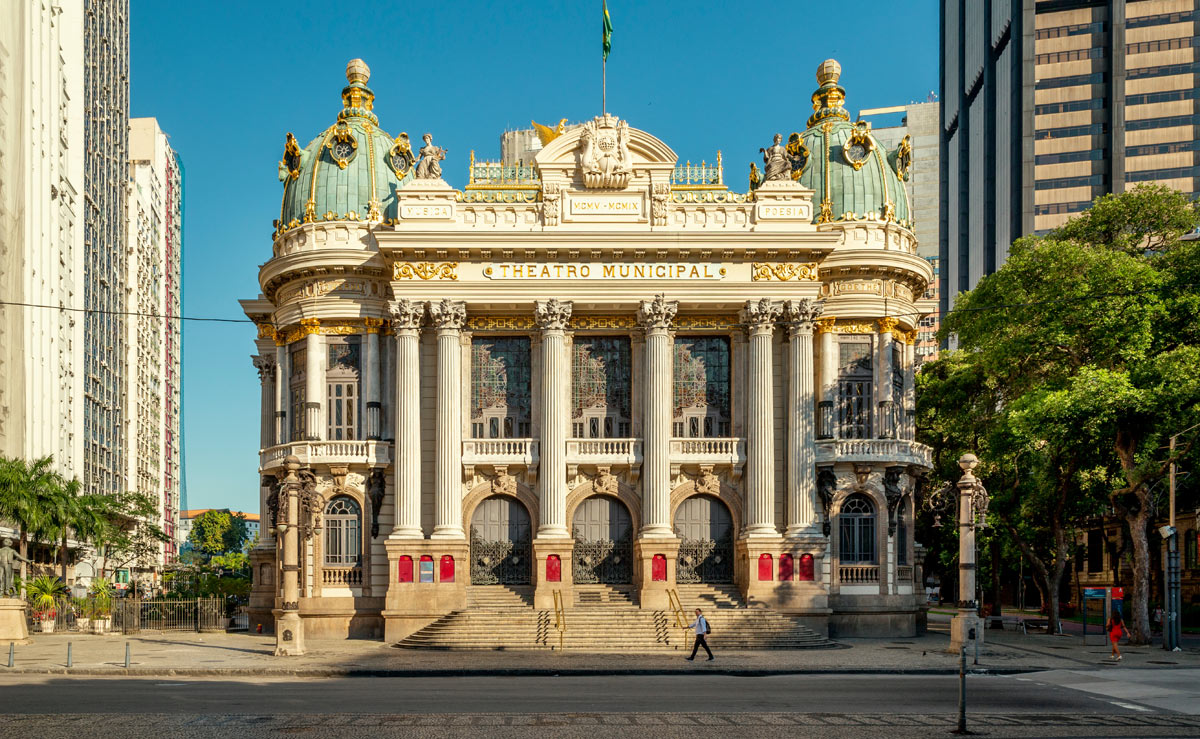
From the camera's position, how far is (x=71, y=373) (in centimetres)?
9262

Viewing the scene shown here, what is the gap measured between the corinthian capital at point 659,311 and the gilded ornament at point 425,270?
7939 mm

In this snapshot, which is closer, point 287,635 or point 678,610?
point 287,635

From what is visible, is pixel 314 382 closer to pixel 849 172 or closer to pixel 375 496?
pixel 375 496

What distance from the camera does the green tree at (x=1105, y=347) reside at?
141 feet

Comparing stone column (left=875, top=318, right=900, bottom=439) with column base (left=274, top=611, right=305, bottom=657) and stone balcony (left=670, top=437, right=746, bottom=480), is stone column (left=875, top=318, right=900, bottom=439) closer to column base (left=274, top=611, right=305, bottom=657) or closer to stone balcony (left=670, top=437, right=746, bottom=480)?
stone balcony (left=670, top=437, right=746, bottom=480)

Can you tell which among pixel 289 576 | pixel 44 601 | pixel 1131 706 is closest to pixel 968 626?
pixel 1131 706

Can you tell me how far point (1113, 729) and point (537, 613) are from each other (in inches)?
1081

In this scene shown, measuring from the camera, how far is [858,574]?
52.4 meters

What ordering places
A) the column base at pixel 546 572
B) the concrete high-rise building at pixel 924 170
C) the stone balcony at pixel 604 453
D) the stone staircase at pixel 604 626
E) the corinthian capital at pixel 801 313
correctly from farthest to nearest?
the concrete high-rise building at pixel 924 170 → the stone balcony at pixel 604 453 → the corinthian capital at pixel 801 313 → the column base at pixel 546 572 → the stone staircase at pixel 604 626

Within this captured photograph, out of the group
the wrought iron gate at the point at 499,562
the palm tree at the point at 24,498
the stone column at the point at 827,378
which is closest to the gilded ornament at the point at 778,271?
the stone column at the point at 827,378

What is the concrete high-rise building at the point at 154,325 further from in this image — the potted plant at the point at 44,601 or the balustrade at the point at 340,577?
the balustrade at the point at 340,577

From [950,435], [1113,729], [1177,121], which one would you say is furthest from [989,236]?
[1113,729]

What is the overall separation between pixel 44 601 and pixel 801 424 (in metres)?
35.2

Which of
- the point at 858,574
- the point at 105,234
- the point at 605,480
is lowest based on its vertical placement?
the point at 858,574
